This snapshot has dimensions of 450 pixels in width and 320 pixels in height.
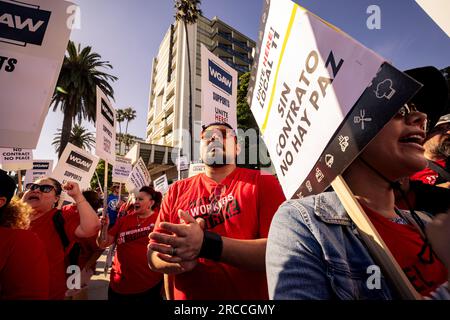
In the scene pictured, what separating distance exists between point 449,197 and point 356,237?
1029 millimetres

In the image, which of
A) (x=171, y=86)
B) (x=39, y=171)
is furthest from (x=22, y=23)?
(x=171, y=86)

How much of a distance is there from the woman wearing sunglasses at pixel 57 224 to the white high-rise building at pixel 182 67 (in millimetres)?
30746

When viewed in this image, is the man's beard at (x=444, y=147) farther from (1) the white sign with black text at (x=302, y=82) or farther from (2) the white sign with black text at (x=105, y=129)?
(2) the white sign with black text at (x=105, y=129)

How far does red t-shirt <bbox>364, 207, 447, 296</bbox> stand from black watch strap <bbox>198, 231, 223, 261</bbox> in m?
0.87

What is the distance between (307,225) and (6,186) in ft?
7.36

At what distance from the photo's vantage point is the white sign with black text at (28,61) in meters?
1.72

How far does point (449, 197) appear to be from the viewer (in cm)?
158

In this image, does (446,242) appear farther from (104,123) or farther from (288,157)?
(104,123)

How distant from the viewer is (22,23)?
5.82 ft

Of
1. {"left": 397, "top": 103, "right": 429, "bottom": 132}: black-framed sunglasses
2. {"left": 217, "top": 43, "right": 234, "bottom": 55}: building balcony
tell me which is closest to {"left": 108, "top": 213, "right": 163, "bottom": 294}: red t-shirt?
{"left": 397, "top": 103, "right": 429, "bottom": 132}: black-framed sunglasses

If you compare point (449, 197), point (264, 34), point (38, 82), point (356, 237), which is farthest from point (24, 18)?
point (449, 197)

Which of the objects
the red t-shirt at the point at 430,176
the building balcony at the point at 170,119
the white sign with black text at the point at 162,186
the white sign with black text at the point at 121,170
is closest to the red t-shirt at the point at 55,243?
the red t-shirt at the point at 430,176

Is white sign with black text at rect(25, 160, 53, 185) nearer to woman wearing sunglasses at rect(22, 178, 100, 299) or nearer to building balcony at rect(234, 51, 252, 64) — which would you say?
woman wearing sunglasses at rect(22, 178, 100, 299)

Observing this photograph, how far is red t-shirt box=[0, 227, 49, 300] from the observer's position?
61.7 inches
